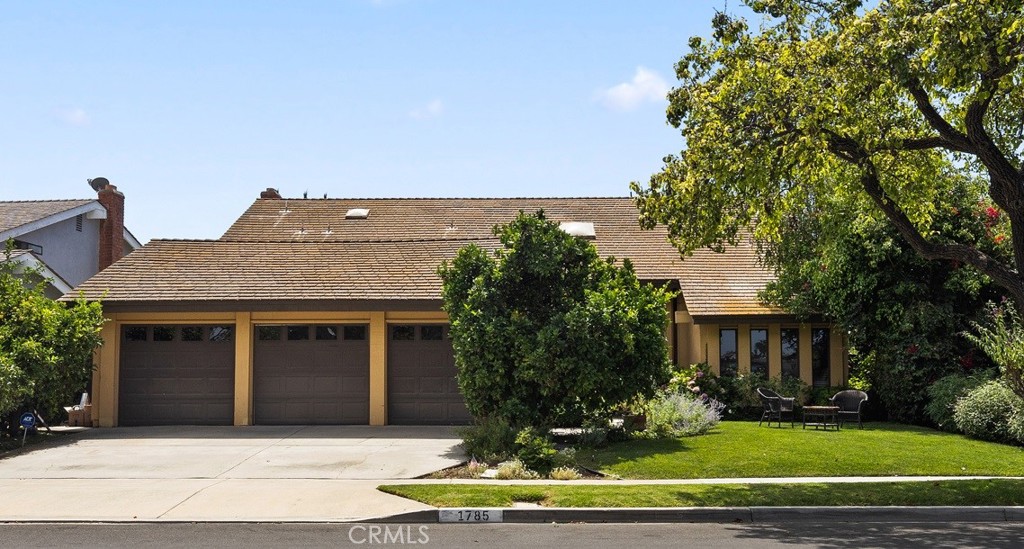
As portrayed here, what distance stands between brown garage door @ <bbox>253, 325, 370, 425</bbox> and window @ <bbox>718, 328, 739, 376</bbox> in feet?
27.0

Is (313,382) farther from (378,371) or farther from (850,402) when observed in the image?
A: (850,402)

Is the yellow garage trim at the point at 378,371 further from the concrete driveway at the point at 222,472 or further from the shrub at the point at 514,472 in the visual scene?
the shrub at the point at 514,472

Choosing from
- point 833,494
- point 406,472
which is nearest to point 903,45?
point 833,494

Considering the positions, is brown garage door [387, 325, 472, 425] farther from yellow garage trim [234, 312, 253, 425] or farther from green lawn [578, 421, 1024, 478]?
green lawn [578, 421, 1024, 478]

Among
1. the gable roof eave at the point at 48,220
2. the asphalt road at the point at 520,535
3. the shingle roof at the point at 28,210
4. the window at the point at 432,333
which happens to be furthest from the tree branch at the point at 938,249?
the shingle roof at the point at 28,210

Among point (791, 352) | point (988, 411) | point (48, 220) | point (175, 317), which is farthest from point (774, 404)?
point (48, 220)

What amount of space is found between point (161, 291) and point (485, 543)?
13157 mm

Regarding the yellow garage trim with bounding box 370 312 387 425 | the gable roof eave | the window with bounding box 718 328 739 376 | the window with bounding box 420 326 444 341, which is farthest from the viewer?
the gable roof eave

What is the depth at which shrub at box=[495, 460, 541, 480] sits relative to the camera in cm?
1398

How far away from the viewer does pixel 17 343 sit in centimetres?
1747

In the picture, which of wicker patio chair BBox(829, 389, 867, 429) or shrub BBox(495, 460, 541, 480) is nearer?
shrub BBox(495, 460, 541, 480)

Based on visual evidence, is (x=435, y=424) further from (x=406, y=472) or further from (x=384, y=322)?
(x=406, y=472)

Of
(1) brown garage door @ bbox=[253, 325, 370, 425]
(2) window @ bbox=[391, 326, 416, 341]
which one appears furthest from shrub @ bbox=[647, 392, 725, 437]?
(1) brown garage door @ bbox=[253, 325, 370, 425]

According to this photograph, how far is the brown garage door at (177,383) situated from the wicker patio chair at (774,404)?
11302 millimetres
